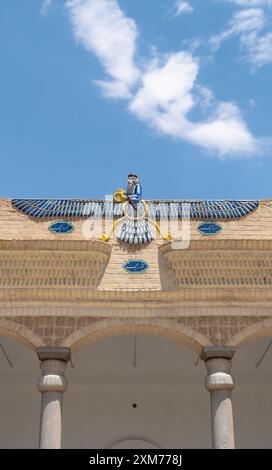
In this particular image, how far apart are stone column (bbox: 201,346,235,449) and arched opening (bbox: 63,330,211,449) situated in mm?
2836

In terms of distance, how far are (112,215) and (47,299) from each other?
80.4 inches

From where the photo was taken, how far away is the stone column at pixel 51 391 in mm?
9961

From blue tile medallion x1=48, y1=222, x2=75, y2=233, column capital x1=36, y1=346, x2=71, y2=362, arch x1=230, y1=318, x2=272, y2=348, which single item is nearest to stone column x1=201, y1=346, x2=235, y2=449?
arch x1=230, y1=318, x2=272, y2=348

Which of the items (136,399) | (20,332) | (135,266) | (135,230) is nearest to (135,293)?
(135,266)

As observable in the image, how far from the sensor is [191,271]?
11.0 meters

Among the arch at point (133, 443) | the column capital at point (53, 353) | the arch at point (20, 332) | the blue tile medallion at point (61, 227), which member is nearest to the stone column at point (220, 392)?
the column capital at point (53, 353)

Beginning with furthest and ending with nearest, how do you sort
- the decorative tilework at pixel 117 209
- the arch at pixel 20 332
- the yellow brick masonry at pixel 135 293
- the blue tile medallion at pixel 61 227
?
the decorative tilework at pixel 117 209, the blue tile medallion at pixel 61 227, the yellow brick masonry at pixel 135 293, the arch at pixel 20 332

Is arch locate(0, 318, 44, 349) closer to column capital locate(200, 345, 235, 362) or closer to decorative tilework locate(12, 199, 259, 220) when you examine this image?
decorative tilework locate(12, 199, 259, 220)

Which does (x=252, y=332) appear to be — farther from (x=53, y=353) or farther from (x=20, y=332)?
(x=20, y=332)

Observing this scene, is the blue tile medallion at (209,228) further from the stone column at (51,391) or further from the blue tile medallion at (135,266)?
the stone column at (51,391)

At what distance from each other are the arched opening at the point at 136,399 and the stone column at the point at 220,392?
284 cm

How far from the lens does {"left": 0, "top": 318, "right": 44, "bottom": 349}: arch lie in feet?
34.9

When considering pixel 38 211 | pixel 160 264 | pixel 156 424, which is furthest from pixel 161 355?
pixel 38 211
